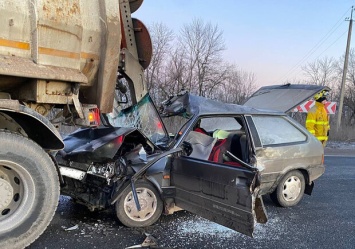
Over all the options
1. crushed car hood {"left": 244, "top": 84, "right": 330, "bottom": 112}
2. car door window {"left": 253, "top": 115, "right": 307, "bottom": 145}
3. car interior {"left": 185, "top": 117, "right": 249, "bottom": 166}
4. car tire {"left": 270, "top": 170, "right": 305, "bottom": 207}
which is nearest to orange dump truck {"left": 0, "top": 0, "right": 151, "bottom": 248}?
car interior {"left": 185, "top": 117, "right": 249, "bottom": 166}

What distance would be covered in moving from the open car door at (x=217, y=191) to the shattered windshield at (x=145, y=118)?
0.70 metres

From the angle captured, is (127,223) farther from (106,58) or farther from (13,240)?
(106,58)

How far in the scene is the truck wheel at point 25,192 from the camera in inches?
120

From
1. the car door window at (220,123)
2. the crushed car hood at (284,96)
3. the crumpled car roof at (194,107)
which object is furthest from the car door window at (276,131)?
the crushed car hood at (284,96)

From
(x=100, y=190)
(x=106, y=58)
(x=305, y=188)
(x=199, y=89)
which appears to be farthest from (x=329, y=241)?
(x=199, y=89)

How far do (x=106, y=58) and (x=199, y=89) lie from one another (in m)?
25.8

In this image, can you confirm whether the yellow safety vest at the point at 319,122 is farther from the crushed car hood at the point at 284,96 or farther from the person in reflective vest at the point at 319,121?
the crushed car hood at the point at 284,96

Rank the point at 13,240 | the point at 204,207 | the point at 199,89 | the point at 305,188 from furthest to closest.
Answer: the point at 199,89
the point at 305,188
the point at 204,207
the point at 13,240

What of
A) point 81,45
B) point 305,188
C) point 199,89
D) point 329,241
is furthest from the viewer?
point 199,89

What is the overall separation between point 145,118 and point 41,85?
1.63 m

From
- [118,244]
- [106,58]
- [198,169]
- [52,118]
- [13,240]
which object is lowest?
A: [118,244]

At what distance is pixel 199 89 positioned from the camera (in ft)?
96.1

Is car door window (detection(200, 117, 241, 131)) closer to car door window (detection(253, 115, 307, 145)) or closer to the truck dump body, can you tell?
car door window (detection(253, 115, 307, 145))

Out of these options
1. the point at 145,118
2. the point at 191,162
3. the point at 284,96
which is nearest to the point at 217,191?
the point at 191,162
